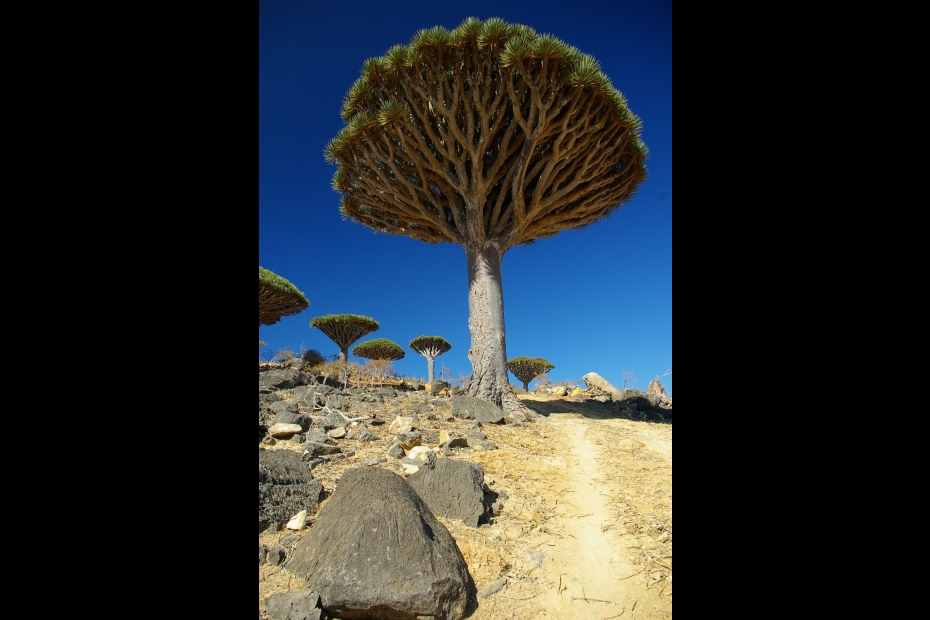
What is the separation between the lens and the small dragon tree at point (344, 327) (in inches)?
712

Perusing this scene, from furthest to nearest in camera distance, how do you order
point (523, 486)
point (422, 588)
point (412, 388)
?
point (412, 388) → point (523, 486) → point (422, 588)

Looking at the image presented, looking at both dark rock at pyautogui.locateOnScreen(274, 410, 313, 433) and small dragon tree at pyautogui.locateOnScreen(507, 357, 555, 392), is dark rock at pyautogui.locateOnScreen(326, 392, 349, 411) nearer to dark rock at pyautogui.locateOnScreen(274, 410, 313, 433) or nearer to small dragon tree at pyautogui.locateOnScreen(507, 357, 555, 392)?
dark rock at pyautogui.locateOnScreen(274, 410, 313, 433)

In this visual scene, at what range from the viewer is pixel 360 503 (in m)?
2.72

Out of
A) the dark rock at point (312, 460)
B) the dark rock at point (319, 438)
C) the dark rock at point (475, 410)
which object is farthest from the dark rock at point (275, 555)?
the dark rock at point (475, 410)

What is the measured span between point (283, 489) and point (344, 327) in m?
15.4

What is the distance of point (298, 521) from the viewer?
10.1ft

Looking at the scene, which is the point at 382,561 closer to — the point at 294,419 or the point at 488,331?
the point at 294,419

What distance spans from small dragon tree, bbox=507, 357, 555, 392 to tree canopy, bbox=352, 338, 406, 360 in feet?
17.3
